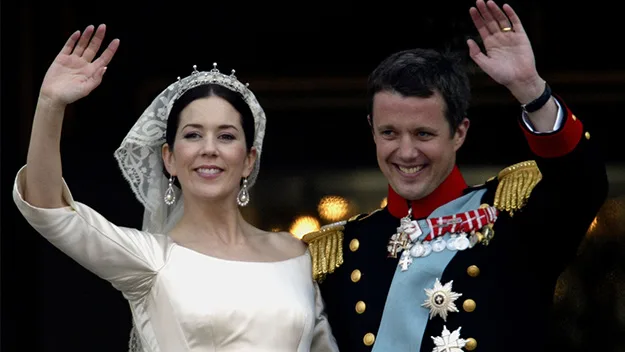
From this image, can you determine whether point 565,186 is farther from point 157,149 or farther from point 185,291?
point 157,149

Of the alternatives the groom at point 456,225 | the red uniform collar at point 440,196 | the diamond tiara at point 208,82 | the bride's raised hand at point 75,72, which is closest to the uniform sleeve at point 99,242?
the bride's raised hand at point 75,72

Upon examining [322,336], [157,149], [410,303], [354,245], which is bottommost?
[322,336]

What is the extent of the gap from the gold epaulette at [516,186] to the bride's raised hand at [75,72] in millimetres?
941

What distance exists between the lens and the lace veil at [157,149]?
3684mm

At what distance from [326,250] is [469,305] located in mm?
495

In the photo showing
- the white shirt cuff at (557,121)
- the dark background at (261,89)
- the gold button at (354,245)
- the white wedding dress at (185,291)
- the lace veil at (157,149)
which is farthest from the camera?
the dark background at (261,89)

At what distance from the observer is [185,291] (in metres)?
3.46

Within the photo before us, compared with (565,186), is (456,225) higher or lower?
lower

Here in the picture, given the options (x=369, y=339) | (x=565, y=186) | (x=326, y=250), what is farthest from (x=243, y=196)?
(x=565, y=186)

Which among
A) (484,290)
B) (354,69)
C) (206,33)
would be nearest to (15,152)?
(206,33)

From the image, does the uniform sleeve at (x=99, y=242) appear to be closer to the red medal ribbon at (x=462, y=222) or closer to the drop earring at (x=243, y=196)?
the drop earring at (x=243, y=196)

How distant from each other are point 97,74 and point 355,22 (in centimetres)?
176

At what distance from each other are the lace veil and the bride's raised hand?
0.36m

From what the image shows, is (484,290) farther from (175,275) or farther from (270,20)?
(270,20)
